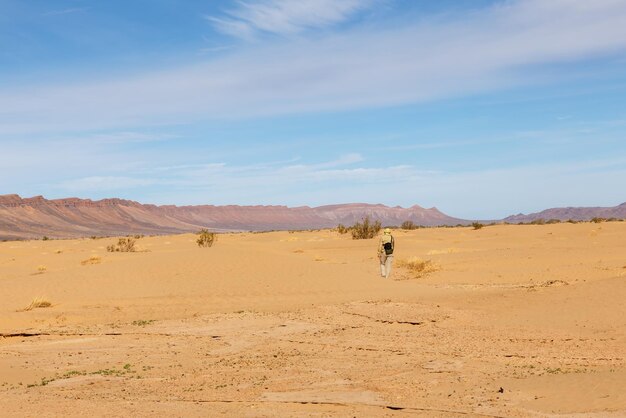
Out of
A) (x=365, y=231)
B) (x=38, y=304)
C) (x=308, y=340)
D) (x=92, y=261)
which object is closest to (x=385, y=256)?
(x=38, y=304)

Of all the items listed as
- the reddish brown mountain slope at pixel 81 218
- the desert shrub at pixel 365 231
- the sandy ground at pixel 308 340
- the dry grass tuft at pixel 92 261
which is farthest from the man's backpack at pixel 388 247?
the reddish brown mountain slope at pixel 81 218

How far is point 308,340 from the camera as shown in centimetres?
1472

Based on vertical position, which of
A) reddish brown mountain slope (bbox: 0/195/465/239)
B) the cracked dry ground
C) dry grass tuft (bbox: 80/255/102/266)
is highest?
reddish brown mountain slope (bbox: 0/195/465/239)

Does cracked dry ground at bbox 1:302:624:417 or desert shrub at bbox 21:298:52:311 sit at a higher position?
desert shrub at bbox 21:298:52:311

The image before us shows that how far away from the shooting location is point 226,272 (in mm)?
26375

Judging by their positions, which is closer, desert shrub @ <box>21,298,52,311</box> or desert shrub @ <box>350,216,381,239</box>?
desert shrub @ <box>21,298,52,311</box>

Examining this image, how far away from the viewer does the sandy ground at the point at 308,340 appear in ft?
30.9

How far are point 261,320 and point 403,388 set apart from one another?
8194 millimetres

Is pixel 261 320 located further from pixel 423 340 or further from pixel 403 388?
pixel 403 388

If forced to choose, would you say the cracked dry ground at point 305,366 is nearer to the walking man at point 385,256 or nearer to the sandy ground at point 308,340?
the sandy ground at point 308,340

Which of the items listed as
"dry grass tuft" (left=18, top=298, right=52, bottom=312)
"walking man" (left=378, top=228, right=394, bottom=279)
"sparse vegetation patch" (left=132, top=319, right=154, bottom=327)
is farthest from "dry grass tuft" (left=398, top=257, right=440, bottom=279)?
"dry grass tuft" (left=18, top=298, right=52, bottom=312)

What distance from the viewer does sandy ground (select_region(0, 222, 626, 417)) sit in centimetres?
941

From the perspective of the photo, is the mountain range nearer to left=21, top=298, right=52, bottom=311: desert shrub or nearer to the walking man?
the walking man

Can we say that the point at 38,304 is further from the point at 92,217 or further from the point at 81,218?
the point at 92,217
